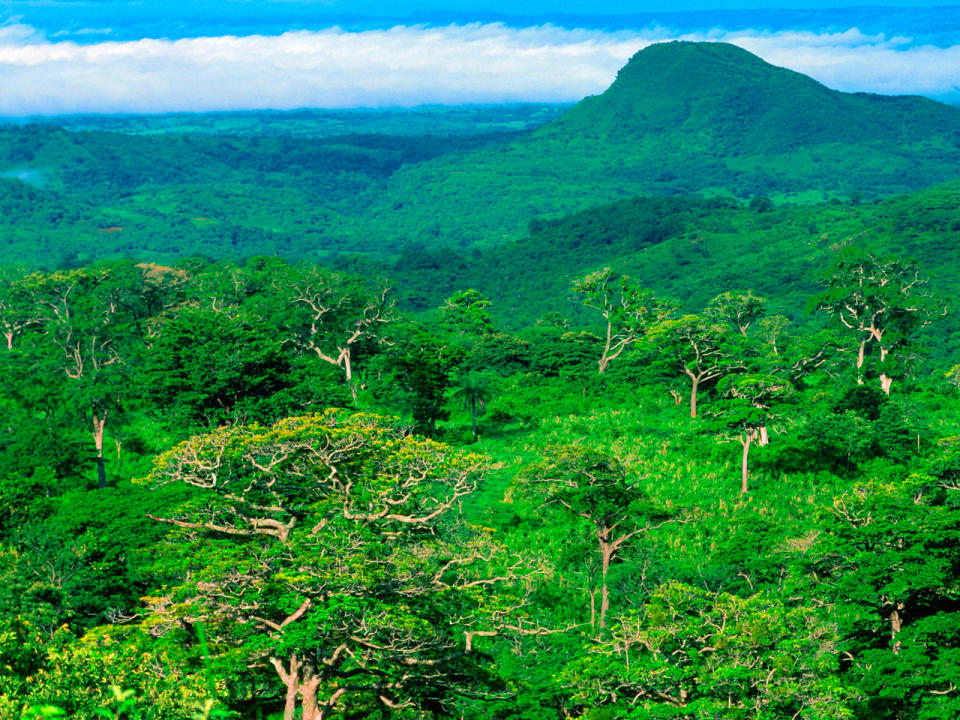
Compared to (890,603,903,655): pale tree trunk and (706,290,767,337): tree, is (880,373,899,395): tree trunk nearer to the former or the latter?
(706,290,767,337): tree

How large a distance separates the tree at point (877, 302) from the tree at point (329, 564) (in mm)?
38297

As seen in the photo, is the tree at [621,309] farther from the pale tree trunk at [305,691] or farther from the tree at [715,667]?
the pale tree trunk at [305,691]

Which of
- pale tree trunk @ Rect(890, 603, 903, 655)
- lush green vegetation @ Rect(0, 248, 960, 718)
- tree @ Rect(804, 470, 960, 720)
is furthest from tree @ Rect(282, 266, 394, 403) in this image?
pale tree trunk @ Rect(890, 603, 903, 655)

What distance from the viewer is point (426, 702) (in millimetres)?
20719

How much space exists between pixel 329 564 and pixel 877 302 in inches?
1714

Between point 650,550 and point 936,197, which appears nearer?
point 650,550

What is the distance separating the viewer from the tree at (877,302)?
5338cm

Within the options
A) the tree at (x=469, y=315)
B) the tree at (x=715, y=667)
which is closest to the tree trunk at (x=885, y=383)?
the tree at (x=469, y=315)

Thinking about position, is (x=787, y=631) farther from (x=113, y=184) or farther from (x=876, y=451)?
(x=113, y=184)

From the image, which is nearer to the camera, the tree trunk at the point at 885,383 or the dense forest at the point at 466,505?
the dense forest at the point at 466,505

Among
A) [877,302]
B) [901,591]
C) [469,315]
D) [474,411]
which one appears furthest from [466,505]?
[469,315]

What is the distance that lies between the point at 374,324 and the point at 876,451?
26455mm

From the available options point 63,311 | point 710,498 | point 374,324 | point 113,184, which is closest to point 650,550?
point 710,498

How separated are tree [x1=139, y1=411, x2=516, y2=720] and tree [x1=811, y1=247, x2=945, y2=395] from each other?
38297 mm
